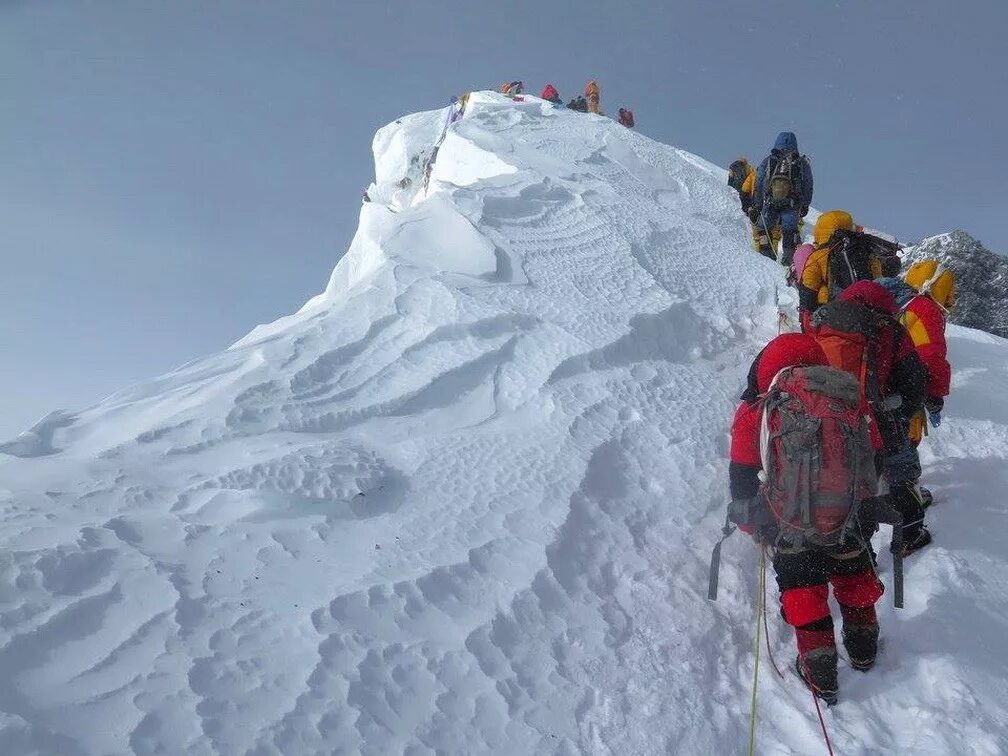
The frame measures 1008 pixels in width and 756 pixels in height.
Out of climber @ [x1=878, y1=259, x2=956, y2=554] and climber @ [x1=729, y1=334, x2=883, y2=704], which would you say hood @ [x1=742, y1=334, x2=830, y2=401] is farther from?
climber @ [x1=878, y1=259, x2=956, y2=554]

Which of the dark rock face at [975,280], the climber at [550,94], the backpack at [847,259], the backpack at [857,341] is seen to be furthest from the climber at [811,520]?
the climber at [550,94]

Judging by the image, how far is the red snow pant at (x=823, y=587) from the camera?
8.33ft

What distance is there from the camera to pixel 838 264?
4.07m

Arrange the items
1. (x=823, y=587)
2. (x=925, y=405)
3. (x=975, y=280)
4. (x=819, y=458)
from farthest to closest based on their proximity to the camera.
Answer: (x=975, y=280) → (x=925, y=405) → (x=823, y=587) → (x=819, y=458)

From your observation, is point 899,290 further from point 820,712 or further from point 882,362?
point 820,712

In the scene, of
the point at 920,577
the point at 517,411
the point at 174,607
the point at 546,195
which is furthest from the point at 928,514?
the point at 546,195

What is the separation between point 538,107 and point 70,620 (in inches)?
600

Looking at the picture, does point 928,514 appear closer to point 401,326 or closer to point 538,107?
point 401,326

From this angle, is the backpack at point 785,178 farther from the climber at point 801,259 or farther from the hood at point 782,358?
the hood at point 782,358

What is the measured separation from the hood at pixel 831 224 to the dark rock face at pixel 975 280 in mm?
8562

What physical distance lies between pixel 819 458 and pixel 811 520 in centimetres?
24

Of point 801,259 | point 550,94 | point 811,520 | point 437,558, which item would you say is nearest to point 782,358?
point 811,520

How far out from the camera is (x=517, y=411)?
3.94 metres

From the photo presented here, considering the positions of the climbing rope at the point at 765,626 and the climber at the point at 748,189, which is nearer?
the climbing rope at the point at 765,626
